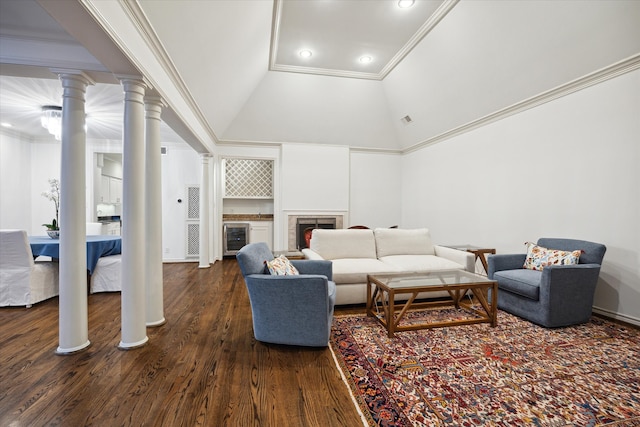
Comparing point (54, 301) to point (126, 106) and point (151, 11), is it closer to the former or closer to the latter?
point (126, 106)

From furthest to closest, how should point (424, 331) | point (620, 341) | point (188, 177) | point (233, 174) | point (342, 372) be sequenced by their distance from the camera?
1. point (233, 174)
2. point (188, 177)
3. point (424, 331)
4. point (620, 341)
5. point (342, 372)

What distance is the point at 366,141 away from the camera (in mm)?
6406

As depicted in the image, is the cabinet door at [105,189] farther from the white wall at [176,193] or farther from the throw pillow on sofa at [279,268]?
the throw pillow on sofa at [279,268]

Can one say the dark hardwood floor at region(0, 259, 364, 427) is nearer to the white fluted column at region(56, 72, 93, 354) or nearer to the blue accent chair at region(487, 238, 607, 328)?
the white fluted column at region(56, 72, 93, 354)

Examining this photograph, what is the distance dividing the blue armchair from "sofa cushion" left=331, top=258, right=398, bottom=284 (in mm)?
886

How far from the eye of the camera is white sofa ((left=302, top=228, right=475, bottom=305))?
10.5 feet

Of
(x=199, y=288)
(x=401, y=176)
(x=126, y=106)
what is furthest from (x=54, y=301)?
(x=401, y=176)

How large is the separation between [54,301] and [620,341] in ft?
19.2

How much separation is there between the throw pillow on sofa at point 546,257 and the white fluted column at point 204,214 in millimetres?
5006

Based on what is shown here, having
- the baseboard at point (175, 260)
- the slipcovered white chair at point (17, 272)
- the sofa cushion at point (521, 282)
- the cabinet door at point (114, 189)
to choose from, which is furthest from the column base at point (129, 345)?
the cabinet door at point (114, 189)

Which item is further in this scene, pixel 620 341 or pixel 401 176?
pixel 401 176

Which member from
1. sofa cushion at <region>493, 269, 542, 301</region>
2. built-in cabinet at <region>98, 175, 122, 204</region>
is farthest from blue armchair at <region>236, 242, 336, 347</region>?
built-in cabinet at <region>98, 175, 122, 204</region>

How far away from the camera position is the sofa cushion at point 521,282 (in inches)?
107

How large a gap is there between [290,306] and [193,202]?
15.0ft
